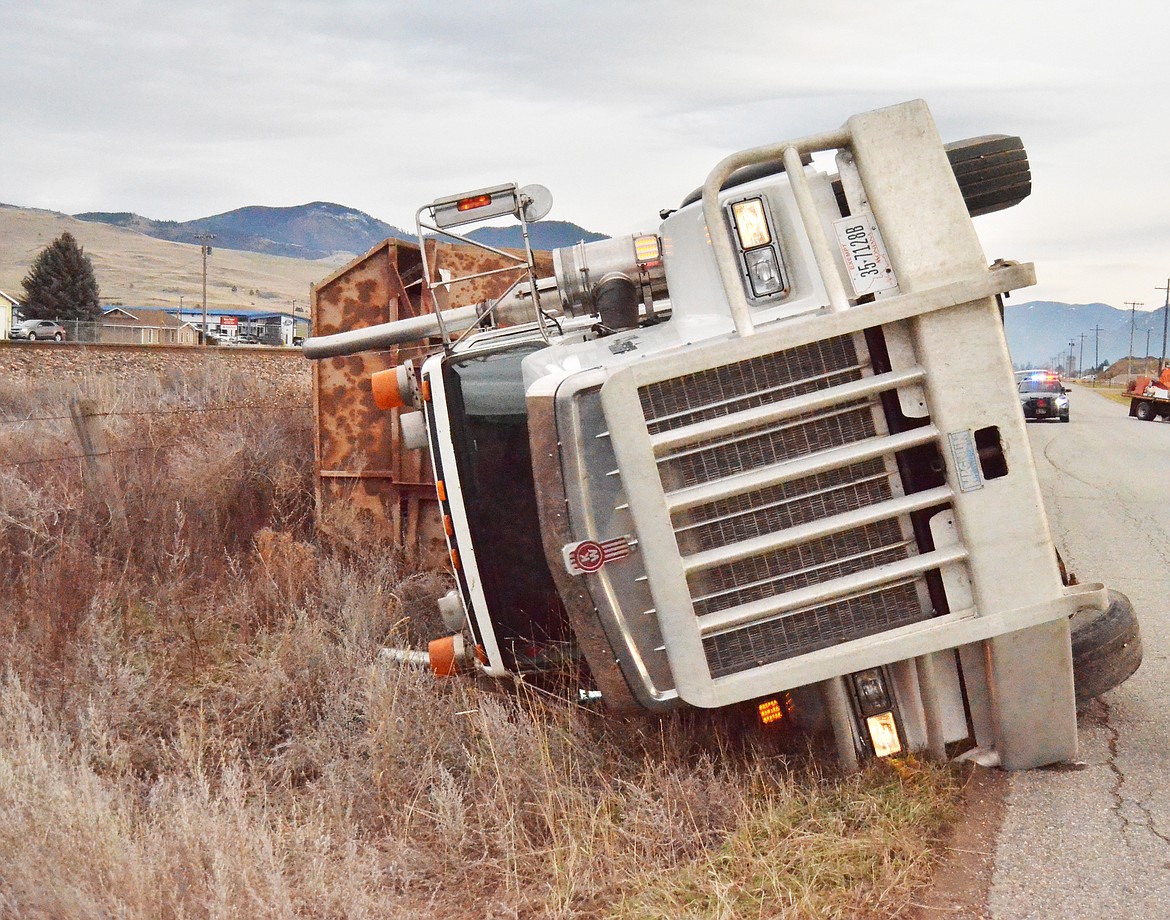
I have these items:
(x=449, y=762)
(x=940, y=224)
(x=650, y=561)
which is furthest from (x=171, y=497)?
(x=940, y=224)

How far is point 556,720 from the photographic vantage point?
195 inches

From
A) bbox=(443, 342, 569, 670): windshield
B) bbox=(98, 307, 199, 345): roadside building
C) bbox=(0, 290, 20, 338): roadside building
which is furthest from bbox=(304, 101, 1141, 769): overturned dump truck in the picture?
bbox=(0, 290, 20, 338): roadside building

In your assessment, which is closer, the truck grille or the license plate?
the truck grille

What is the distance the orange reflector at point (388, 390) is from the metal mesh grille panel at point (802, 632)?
246 centimetres

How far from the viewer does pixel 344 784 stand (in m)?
4.83

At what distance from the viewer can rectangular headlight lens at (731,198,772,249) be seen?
4.06m

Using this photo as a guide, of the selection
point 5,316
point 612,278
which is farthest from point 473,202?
point 5,316

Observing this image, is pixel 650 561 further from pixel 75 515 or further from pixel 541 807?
pixel 75 515

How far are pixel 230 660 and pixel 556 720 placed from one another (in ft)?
8.33

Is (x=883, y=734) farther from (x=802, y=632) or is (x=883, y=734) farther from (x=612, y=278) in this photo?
(x=612, y=278)

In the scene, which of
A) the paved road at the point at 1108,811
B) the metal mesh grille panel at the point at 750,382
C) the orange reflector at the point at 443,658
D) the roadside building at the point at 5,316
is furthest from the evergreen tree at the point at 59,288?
the metal mesh grille panel at the point at 750,382

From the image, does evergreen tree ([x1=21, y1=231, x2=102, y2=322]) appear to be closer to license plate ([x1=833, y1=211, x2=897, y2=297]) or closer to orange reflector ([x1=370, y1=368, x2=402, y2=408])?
orange reflector ([x1=370, y1=368, x2=402, y2=408])

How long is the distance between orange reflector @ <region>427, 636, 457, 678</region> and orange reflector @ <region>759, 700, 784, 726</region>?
1611 mm

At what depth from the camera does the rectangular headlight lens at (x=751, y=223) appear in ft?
13.3
